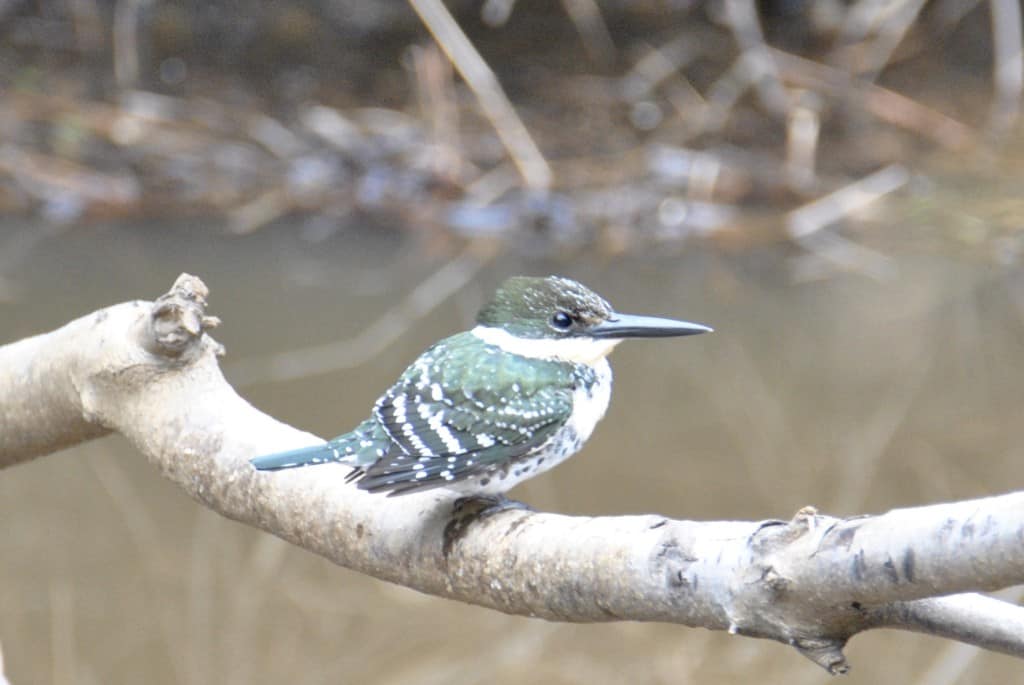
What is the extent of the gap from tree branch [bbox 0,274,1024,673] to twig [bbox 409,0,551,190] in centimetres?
431

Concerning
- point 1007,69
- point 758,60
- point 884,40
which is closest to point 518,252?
point 758,60

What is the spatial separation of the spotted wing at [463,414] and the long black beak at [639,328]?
0.11 metres

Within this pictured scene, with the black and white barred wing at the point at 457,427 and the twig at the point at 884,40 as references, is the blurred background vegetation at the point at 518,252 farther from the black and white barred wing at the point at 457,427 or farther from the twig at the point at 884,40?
the black and white barred wing at the point at 457,427

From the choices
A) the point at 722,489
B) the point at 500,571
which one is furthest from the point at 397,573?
the point at 722,489

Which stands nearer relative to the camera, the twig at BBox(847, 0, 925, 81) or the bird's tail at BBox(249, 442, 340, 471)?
the bird's tail at BBox(249, 442, 340, 471)

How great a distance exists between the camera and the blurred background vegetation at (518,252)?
4.09 metres

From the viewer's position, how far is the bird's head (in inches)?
97.3

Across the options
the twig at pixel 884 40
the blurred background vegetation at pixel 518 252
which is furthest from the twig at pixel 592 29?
the twig at pixel 884 40

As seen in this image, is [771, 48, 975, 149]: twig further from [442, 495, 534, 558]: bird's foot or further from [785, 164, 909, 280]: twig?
[442, 495, 534, 558]: bird's foot

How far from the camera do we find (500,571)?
2.02m

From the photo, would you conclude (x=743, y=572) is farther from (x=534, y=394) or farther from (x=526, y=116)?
(x=526, y=116)

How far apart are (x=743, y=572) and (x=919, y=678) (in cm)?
242

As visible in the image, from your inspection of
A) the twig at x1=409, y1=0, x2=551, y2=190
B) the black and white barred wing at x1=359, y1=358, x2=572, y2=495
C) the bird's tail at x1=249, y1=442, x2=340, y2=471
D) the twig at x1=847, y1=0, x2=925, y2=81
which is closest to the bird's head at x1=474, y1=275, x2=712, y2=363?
the black and white barred wing at x1=359, y1=358, x2=572, y2=495

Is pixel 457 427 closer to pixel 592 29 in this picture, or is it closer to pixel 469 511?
pixel 469 511
